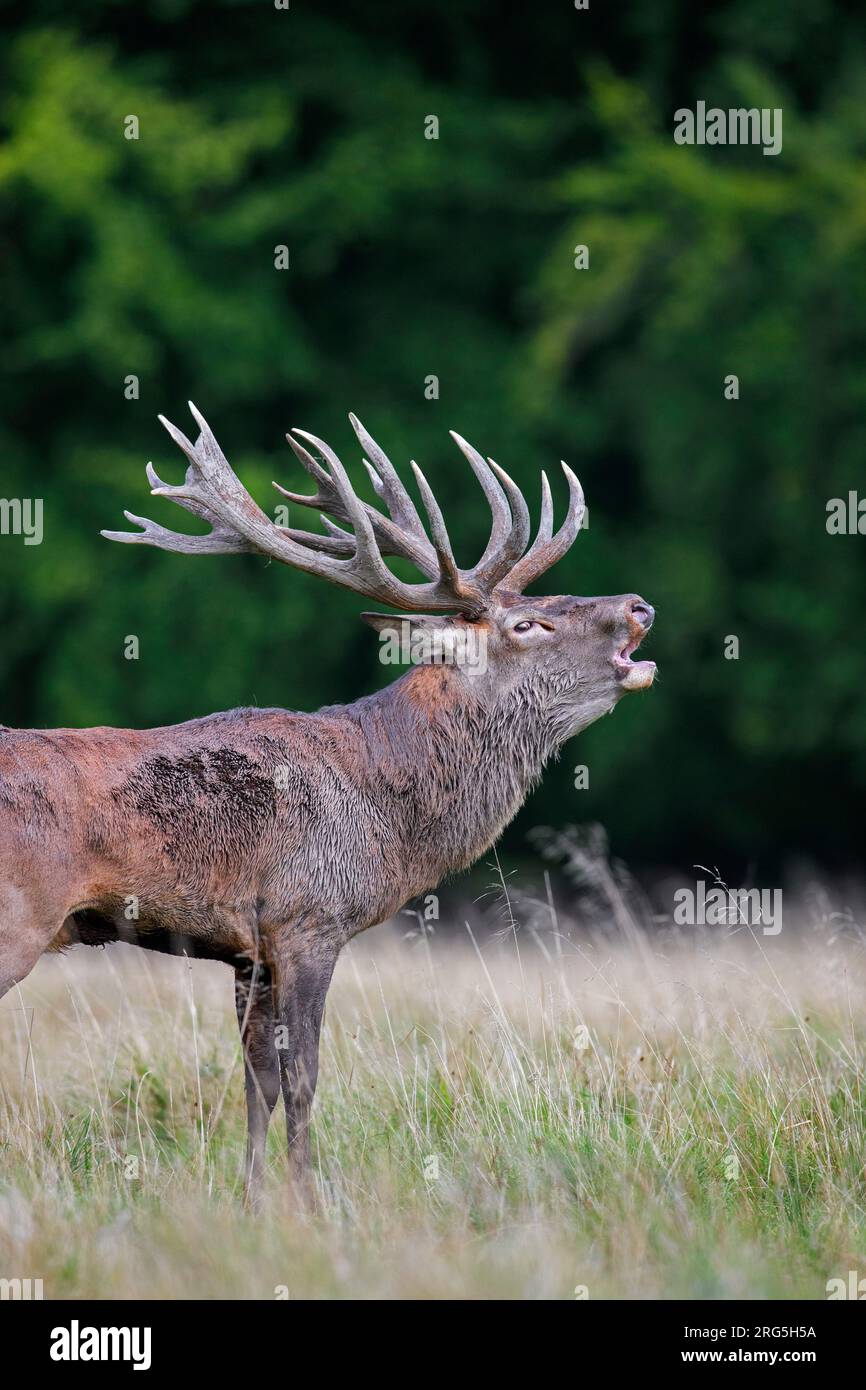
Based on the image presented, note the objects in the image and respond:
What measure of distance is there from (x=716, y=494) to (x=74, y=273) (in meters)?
5.89

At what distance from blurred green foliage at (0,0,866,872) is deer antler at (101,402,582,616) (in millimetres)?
8016

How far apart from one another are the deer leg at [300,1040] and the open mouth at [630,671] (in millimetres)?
1382

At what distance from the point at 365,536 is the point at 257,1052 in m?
1.69

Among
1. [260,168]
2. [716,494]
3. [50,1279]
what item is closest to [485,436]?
[716,494]

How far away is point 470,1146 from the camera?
527 centimetres

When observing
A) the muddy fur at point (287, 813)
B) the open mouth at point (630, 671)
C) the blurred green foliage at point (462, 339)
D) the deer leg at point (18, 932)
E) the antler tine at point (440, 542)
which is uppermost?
the blurred green foliage at point (462, 339)

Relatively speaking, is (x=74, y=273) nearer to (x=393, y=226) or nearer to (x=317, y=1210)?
(x=393, y=226)

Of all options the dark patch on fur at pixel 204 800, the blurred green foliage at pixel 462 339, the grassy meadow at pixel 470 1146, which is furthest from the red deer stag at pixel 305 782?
the blurred green foliage at pixel 462 339

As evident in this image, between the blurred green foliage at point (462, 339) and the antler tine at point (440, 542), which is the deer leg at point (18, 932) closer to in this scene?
the antler tine at point (440, 542)

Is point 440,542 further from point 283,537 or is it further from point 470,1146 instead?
point 470,1146

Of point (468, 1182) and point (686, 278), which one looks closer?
point (468, 1182)

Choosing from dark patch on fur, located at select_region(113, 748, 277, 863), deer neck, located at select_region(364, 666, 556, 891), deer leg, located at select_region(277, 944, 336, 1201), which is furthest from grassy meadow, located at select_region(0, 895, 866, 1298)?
dark patch on fur, located at select_region(113, 748, 277, 863)

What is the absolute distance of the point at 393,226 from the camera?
16.3 meters

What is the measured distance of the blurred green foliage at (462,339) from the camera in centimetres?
1481
